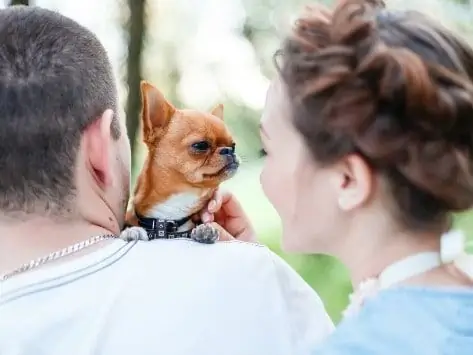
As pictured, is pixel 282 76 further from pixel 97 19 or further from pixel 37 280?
pixel 97 19

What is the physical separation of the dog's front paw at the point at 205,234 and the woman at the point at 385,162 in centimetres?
21

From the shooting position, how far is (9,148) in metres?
0.99

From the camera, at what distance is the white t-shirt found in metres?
0.96

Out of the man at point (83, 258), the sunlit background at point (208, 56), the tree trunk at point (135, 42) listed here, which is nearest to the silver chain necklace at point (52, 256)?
the man at point (83, 258)

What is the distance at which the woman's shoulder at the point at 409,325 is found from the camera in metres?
0.74

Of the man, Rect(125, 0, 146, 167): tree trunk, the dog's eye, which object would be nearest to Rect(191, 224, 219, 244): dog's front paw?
the man

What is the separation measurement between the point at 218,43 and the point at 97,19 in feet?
1.16

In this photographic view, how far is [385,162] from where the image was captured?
81 centimetres

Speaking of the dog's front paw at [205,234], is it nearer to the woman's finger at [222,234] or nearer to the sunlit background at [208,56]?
the woman's finger at [222,234]

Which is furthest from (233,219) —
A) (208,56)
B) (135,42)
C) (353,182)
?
(135,42)

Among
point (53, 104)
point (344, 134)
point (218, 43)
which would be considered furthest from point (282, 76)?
point (218, 43)

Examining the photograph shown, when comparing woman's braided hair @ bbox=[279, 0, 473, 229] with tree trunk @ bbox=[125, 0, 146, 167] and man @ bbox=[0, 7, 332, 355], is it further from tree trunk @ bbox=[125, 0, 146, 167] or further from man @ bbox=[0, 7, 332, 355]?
tree trunk @ bbox=[125, 0, 146, 167]

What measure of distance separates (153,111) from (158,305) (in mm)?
311

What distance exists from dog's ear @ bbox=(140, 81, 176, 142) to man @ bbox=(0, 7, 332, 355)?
95 mm
